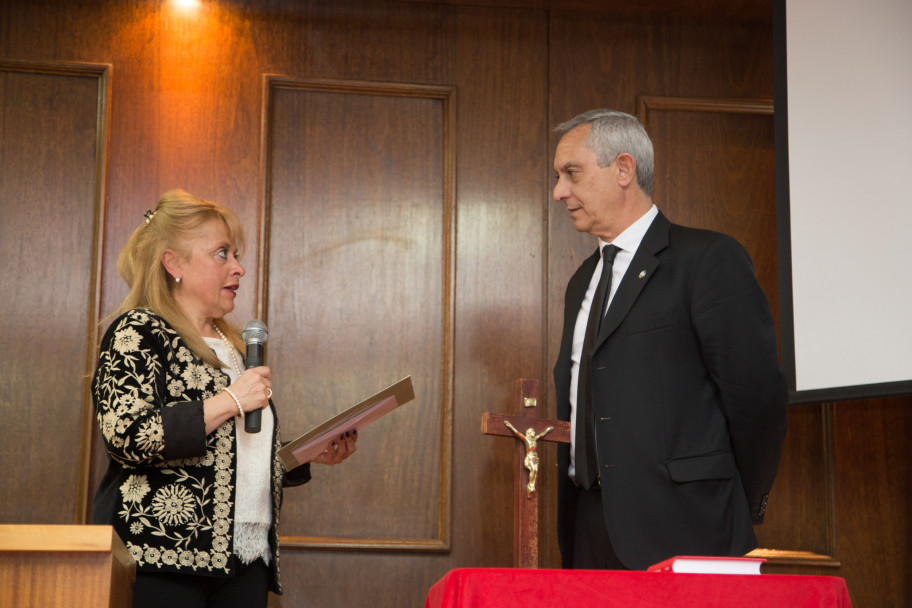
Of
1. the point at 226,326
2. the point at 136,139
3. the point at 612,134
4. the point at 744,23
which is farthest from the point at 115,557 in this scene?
the point at 744,23

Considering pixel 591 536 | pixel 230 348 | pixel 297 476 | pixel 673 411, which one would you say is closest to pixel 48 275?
pixel 230 348

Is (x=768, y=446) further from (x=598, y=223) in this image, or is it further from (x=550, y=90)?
(x=550, y=90)

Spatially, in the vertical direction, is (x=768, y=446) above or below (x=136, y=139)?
below

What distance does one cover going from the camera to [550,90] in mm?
3803

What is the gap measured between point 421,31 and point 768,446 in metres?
2.20

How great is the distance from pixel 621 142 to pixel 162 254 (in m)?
Answer: 1.32

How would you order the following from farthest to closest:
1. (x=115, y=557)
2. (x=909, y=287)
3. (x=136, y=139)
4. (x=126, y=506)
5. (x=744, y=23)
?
1. (x=744, y=23)
2. (x=136, y=139)
3. (x=909, y=287)
4. (x=126, y=506)
5. (x=115, y=557)

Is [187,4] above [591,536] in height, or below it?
above

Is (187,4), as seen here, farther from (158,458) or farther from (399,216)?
(158,458)

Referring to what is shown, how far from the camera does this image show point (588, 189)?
8.99 ft

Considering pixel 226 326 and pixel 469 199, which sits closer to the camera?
pixel 226 326

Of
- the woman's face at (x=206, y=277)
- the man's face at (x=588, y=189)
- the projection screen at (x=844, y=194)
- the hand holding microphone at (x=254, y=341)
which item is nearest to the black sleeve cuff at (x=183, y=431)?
the hand holding microphone at (x=254, y=341)

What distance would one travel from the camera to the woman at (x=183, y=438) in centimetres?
226

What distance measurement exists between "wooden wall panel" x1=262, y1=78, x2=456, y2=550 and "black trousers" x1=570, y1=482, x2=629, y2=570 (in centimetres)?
107
